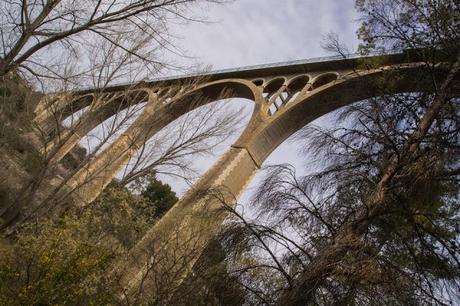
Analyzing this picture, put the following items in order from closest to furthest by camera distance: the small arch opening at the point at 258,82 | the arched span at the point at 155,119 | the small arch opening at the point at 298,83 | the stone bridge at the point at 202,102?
the stone bridge at the point at 202,102
the arched span at the point at 155,119
the small arch opening at the point at 298,83
the small arch opening at the point at 258,82

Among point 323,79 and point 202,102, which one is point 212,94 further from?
point 323,79

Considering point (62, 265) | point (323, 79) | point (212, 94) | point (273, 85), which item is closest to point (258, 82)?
point (273, 85)

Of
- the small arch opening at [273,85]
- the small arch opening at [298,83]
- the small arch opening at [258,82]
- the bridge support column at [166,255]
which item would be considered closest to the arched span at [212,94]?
the small arch opening at [258,82]

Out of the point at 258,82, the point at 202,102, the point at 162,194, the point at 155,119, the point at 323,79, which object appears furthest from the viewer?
the point at 162,194

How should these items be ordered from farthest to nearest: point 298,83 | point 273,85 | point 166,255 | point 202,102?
point 202,102 < point 273,85 < point 298,83 < point 166,255

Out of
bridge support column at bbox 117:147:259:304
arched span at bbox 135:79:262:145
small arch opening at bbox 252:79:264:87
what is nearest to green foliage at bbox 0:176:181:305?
bridge support column at bbox 117:147:259:304

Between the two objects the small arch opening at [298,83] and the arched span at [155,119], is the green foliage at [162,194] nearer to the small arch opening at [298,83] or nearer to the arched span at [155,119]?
the arched span at [155,119]

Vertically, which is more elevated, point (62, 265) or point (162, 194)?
point (162, 194)

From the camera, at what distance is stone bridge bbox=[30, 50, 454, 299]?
4.69m

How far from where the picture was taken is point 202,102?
17.3 metres

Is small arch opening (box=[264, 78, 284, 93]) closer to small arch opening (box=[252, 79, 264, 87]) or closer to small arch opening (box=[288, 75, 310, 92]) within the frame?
small arch opening (box=[252, 79, 264, 87])

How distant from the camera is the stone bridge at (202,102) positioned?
4691 millimetres

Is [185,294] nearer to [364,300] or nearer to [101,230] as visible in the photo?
Result: [364,300]

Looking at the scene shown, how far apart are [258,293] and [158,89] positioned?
15.8 m
